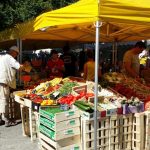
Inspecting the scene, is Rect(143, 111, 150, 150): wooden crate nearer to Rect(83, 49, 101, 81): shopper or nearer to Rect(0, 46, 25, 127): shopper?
Rect(83, 49, 101, 81): shopper

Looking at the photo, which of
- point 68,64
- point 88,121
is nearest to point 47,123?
point 88,121

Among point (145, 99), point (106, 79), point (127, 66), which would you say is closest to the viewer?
point (145, 99)

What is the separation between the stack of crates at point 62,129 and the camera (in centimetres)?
578

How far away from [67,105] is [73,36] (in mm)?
5049

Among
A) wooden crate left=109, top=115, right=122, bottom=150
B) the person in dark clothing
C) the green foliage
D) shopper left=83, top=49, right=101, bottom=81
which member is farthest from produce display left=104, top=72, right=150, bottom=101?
the green foliage

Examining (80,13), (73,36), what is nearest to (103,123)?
(80,13)

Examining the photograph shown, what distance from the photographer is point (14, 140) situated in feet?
24.3

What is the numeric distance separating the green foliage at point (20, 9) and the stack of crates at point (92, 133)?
19.8ft

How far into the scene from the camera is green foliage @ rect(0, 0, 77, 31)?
38.9 ft

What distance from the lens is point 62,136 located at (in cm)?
583

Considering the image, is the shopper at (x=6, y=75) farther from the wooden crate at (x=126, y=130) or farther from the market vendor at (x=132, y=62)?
the wooden crate at (x=126, y=130)

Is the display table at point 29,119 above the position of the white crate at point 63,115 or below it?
below

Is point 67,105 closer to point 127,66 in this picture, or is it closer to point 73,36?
point 127,66

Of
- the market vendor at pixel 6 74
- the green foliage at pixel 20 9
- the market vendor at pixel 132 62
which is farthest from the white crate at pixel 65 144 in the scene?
the green foliage at pixel 20 9
